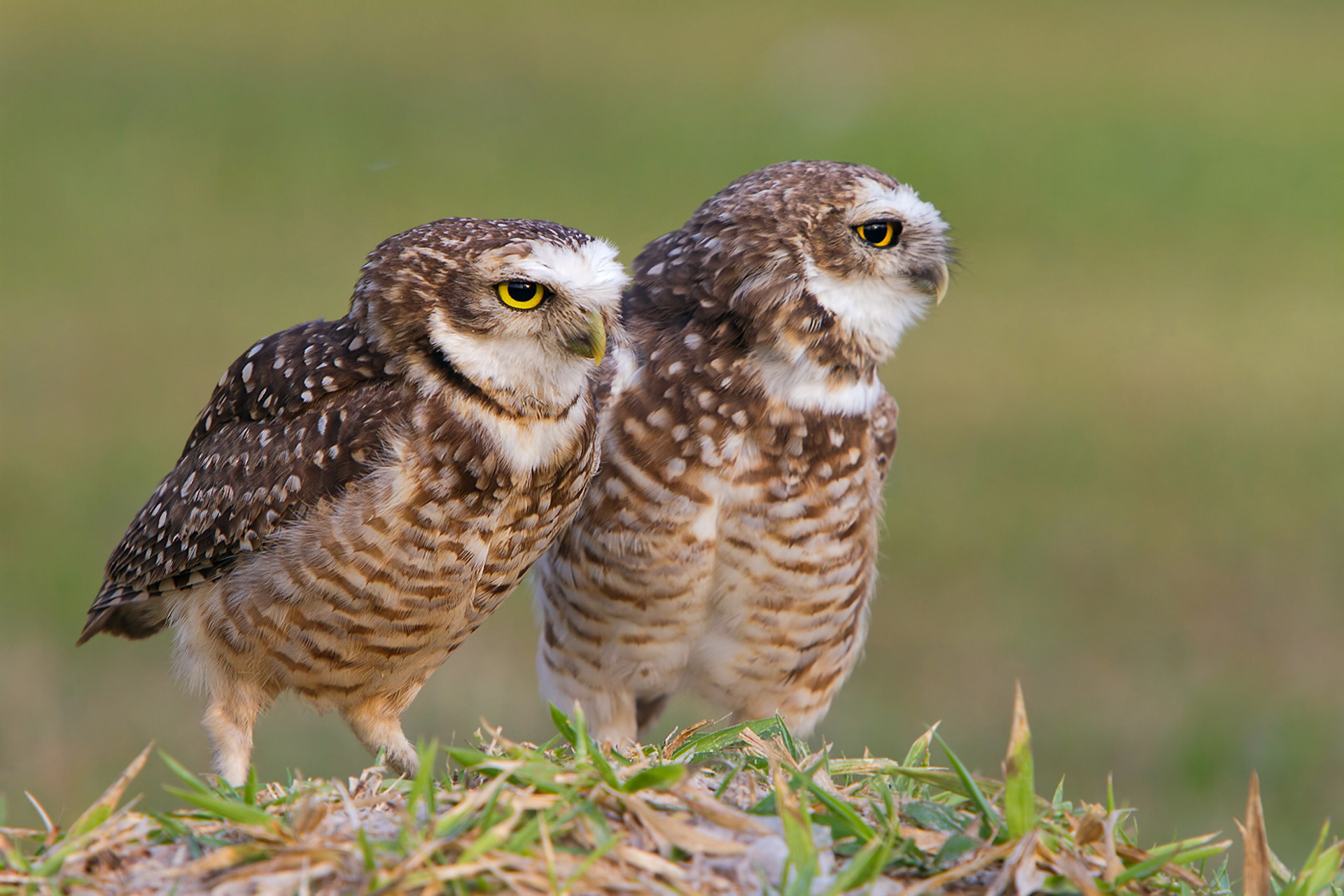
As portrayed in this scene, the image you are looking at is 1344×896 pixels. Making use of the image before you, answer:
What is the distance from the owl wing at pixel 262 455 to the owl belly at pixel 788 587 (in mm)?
955

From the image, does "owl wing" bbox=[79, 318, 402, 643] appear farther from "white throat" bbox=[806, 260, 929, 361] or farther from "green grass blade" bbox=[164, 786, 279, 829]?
"white throat" bbox=[806, 260, 929, 361]

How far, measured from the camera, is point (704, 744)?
7.89 feet

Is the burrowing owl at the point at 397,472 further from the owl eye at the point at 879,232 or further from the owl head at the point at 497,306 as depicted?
the owl eye at the point at 879,232

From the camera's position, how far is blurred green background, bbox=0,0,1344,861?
6.18 metres

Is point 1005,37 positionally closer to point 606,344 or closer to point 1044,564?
point 1044,564

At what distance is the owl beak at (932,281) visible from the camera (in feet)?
11.6

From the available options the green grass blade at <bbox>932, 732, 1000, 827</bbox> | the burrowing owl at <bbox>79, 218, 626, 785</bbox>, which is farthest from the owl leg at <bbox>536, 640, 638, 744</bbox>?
the green grass blade at <bbox>932, 732, 1000, 827</bbox>

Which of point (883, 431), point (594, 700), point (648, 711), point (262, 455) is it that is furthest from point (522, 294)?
point (648, 711)

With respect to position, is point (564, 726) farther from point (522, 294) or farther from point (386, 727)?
point (386, 727)

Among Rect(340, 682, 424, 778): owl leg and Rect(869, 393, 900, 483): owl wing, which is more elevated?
Rect(869, 393, 900, 483): owl wing

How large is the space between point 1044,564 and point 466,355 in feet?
18.3

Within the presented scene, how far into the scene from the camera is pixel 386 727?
132 inches

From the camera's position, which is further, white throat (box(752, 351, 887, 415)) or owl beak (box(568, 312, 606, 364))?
white throat (box(752, 351, 887, 415))

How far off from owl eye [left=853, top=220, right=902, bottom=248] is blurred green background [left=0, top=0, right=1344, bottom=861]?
1.78 m
